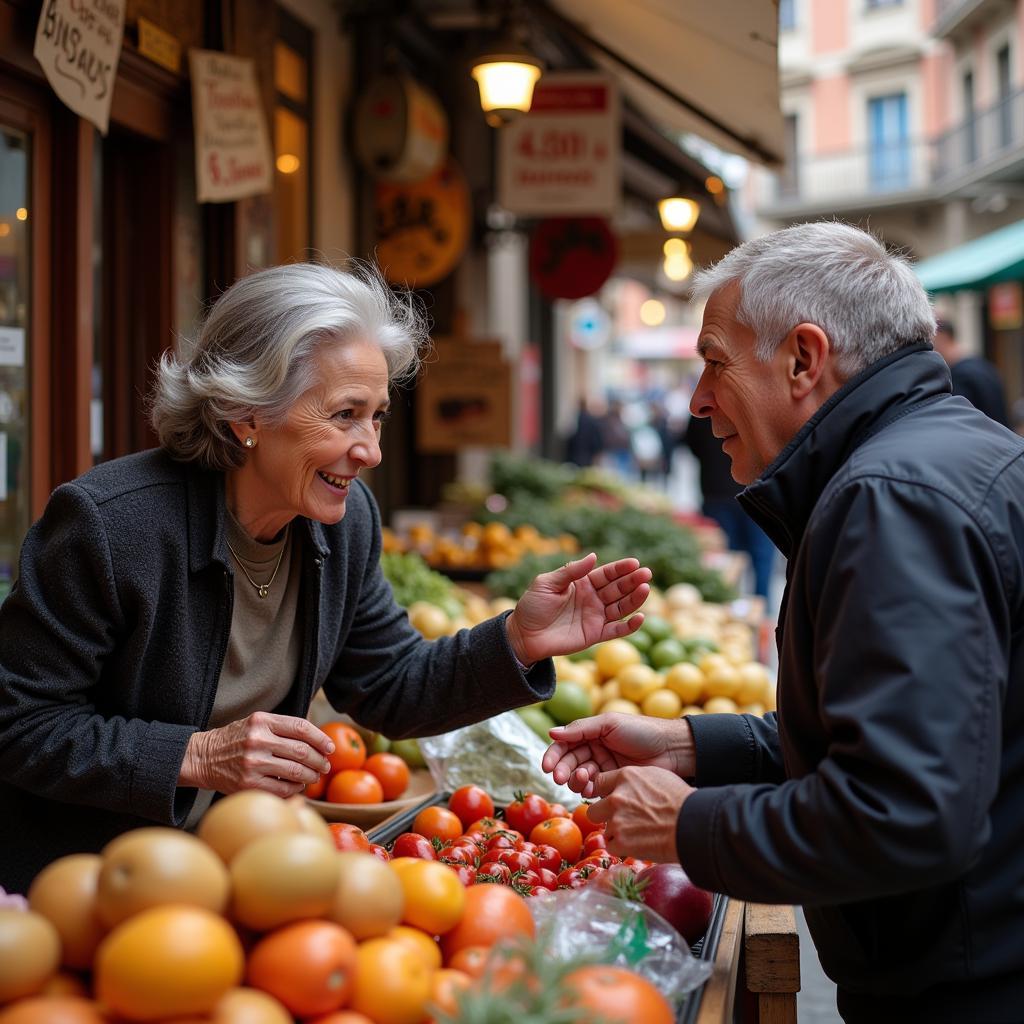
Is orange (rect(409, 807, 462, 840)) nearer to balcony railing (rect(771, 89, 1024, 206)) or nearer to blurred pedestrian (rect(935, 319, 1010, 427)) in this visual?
blurred pedestrian (rect(935, 319, 1010, 427))

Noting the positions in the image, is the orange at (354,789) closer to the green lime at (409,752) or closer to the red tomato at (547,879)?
the green lime at (409,752)

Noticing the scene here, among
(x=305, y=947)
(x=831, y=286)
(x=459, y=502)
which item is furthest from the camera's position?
(x=459, y=502)

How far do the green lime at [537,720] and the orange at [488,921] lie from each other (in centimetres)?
170

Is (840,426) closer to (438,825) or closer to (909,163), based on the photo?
(438,825)

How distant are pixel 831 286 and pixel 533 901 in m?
1.13

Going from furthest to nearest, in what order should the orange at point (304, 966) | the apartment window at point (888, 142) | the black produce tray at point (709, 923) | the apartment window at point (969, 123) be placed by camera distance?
the apartment window at point (888, 142) → the apartment window at point (969, 123) → the black produce tray at point (709, 923) → the orange at point (304, 966)

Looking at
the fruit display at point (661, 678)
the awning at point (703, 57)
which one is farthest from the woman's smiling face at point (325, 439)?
the awning at point (703, 57)

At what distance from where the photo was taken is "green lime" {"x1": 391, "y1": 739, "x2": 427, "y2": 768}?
3.59 metres

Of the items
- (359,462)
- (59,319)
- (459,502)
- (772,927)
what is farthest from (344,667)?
(459,502)

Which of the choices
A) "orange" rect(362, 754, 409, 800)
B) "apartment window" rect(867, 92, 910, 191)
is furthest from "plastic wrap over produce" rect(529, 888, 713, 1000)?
"apartment window" rect(867, 92, 910, 191)

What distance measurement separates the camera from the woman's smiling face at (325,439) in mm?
2371

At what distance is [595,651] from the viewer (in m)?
4.31

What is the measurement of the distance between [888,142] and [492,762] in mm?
34959

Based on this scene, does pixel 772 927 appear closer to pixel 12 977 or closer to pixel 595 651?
pixel 12 977
